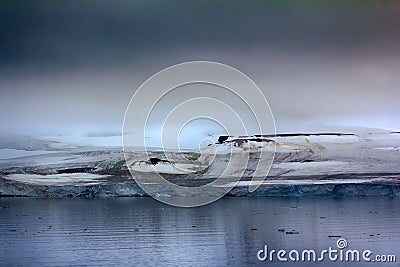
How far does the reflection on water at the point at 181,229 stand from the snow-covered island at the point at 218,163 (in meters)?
0.73

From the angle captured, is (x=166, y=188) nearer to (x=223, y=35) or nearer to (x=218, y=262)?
(x=223, y=35)

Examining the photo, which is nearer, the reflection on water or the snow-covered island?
the reflection on water

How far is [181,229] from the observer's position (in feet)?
39.8

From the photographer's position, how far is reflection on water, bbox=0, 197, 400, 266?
9.02m

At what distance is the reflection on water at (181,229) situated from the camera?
9.02m

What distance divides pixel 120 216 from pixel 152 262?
20.5 feet

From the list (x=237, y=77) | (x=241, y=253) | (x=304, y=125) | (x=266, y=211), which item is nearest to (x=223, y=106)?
(x=237, y=77)

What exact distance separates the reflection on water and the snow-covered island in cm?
73

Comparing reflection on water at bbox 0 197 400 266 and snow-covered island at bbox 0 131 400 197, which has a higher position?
snow-covered island at bbox 0 131 400 197

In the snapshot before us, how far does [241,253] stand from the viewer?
9.12 metres

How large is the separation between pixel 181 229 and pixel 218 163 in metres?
1.23

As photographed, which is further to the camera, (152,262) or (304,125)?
(304,125)

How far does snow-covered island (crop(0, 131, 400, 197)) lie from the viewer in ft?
39.0

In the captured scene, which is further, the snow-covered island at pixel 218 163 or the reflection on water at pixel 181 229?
the snow-covered island at pixel 218 163
